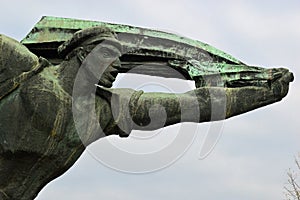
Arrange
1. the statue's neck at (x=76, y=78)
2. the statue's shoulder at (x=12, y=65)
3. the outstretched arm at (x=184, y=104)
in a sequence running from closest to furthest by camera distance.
→ the statue's shoulder at (x=12, y=65), the statue's neck at (x=76, y=78), the outstretched arm at (x=184, y=104)

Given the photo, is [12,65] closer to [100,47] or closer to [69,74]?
[69,74]

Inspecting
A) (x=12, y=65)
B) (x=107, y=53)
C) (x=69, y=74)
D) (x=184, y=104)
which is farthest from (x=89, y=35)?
(x=184, y=104)

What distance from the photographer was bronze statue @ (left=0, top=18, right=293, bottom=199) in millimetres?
4168

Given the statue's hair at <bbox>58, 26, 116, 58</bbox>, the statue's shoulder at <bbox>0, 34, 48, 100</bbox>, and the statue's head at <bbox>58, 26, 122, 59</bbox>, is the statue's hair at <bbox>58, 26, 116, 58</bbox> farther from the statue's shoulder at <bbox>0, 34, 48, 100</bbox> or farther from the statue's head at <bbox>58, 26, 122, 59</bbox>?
the statue's shoulder at <bbox>0, 34, 48, 100</bbox>

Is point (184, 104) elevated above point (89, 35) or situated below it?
below

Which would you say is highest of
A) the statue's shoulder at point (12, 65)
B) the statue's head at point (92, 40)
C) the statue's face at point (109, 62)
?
the statue's head at point (92, 40)

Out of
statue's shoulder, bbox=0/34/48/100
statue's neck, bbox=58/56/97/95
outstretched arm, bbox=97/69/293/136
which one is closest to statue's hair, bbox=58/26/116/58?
statue's neck, bbox=58/56/97/95

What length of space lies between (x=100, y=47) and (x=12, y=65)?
615 millimetres

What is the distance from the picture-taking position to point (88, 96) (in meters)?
4.32

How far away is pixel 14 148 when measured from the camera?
13.7 ft

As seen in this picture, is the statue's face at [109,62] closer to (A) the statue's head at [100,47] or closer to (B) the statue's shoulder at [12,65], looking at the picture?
(A) the statue's head at [100,47]

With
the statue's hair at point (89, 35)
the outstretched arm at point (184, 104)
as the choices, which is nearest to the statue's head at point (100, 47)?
the statue's hair at point (89, 35)

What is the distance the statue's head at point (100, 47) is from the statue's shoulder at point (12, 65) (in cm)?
30

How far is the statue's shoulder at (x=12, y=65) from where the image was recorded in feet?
13.6
